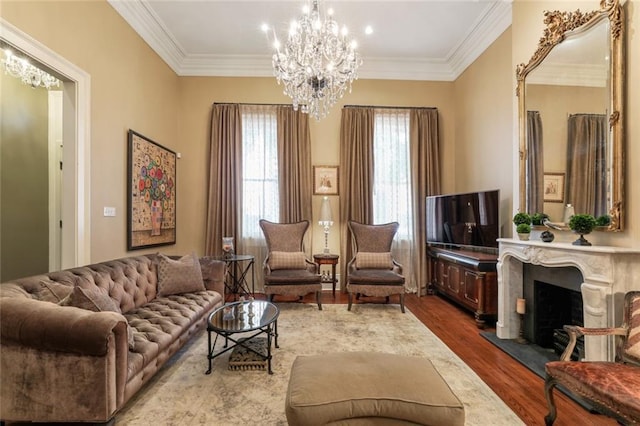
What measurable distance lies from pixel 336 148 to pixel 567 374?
417 centimetres

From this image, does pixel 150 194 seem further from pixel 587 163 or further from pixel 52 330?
pixel 587 163

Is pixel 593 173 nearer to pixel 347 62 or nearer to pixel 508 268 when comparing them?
pixel 508 268

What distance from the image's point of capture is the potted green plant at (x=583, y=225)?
7.30ft

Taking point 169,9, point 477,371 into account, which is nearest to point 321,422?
point 477,371

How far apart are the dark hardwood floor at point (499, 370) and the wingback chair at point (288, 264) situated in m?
1.47

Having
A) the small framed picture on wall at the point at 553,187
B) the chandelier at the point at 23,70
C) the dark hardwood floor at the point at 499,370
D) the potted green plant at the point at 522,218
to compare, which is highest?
the chandelier at the point at 23,70

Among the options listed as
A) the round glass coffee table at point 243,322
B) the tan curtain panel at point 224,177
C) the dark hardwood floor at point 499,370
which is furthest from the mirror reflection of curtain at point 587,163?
the tan curtain panel at point 224,177

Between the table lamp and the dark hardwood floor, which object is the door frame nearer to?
the table lamp

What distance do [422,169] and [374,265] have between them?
188 centimetres

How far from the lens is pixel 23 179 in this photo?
3465mm

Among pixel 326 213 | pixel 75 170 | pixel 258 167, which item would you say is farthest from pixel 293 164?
pixel 75 170

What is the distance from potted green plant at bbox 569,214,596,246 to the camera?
7.30 feet

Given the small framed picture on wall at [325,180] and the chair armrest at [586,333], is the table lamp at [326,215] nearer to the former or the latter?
the small framed picture on wall at [325,180]

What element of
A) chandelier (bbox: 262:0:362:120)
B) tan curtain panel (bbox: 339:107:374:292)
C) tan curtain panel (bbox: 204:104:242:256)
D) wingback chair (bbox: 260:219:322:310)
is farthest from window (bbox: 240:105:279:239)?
chandelier (bbox: 262:0:362:120)
